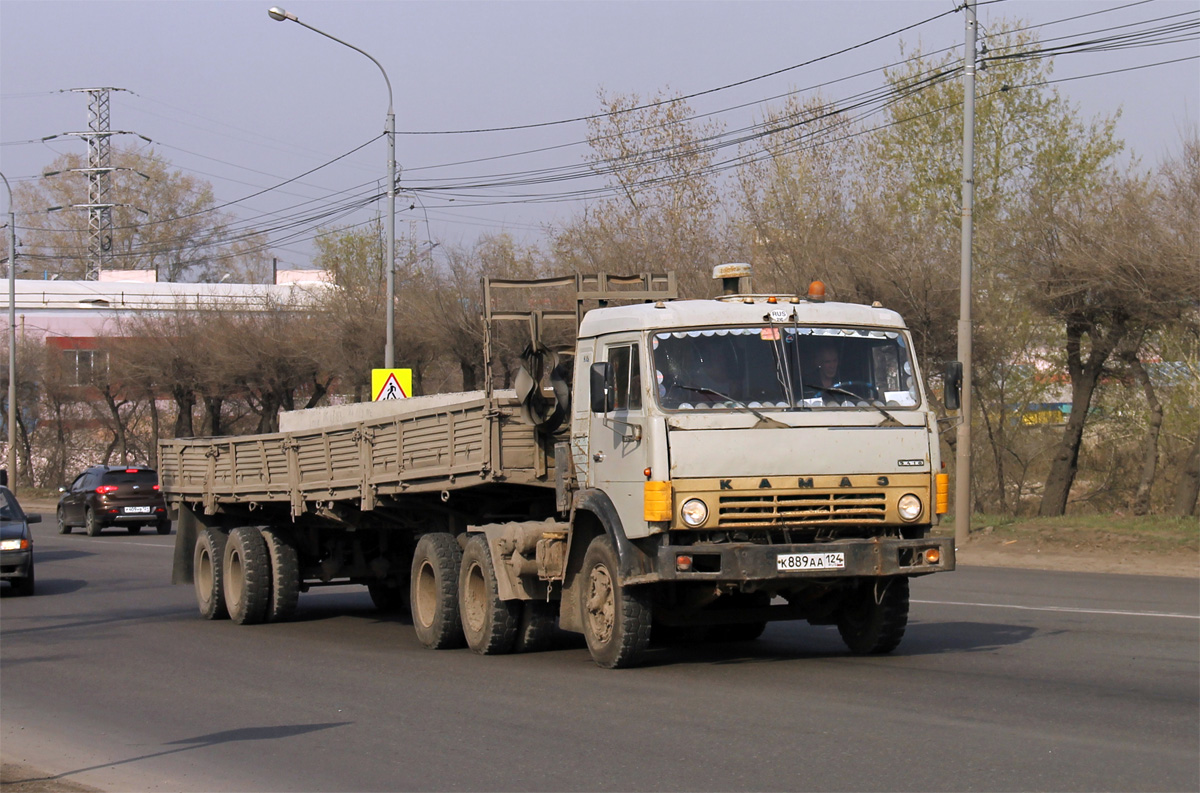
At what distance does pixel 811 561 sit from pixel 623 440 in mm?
1547

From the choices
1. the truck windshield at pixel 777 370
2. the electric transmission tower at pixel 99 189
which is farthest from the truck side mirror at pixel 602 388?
the electric transmission tower at pixel 99 189

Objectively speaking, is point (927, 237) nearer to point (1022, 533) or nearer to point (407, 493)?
point (1022, 533)

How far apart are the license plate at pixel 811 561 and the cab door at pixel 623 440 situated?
3.17 ft

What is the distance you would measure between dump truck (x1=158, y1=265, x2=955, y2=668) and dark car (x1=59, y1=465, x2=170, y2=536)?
2111cm

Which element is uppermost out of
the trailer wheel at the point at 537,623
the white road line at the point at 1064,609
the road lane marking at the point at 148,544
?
the trailer wheel at the point at 537,623

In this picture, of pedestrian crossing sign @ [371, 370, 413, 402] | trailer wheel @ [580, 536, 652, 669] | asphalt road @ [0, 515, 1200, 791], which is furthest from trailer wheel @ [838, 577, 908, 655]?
pedestrian crossing sign @ [371, 370, 413, 402]

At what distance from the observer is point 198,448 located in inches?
629

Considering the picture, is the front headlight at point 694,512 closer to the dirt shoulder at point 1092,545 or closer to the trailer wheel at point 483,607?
the trailer wheel at point 483,607

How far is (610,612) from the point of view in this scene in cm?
966

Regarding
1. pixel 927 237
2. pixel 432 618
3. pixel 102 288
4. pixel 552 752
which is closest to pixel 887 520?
pixel 552 752

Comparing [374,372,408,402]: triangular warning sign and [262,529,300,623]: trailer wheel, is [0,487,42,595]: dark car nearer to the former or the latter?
[262,529,300,623]: trailer wheel

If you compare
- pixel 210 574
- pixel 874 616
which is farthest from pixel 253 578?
pixel 874 616

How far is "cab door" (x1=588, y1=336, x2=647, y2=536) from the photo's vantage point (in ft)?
30.0

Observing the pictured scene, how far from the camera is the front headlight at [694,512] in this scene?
8.87m
